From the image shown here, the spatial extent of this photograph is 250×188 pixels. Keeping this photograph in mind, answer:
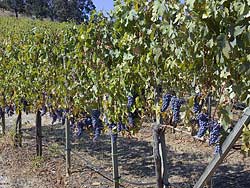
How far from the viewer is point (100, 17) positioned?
415 cm

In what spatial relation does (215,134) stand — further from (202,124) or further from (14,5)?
(14,5)

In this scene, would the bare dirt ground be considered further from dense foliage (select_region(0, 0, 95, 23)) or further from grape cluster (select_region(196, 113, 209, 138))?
dense foliage (select_region(0, 0, 95, 23))

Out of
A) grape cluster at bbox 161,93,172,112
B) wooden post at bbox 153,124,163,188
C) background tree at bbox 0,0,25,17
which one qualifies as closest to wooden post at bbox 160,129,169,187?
wooden post at bbox 153,124,163,188

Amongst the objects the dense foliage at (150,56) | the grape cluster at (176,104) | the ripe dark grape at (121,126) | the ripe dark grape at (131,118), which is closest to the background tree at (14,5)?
the dense foliage at (150,56)

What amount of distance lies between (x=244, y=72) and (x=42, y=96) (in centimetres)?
462

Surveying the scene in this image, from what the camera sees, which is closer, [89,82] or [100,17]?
[100,17]

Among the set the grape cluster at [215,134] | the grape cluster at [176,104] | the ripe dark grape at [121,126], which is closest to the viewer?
the grape cluster at [215,134]

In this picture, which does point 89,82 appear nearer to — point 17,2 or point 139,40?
point 139,40

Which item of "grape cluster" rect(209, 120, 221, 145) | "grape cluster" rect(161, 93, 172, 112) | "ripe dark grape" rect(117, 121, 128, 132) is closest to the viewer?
"grape cluster" rect(209, 120, 221, 145)

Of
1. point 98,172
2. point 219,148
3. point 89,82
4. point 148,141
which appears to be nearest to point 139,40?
point 219,148

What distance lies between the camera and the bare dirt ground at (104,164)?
18.6 ft

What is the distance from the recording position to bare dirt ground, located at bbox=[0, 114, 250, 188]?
5.67 meters

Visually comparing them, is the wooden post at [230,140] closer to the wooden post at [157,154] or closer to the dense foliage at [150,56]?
the dense foliage at [150,56]

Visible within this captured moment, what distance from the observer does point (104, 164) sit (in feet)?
21.3
